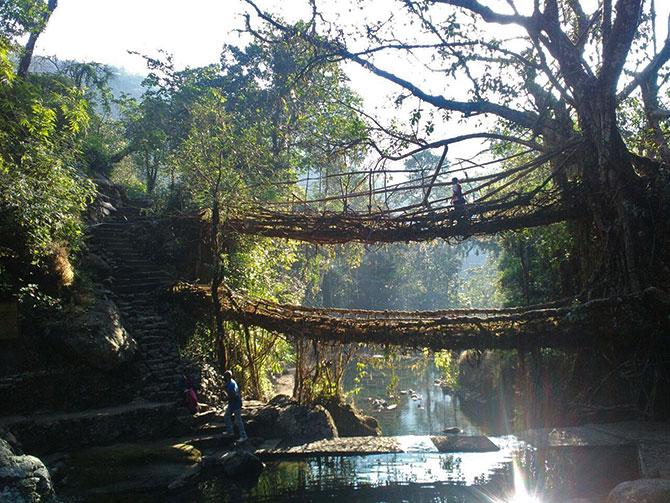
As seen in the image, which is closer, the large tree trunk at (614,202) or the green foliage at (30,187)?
the large tree trunk at (614,202)

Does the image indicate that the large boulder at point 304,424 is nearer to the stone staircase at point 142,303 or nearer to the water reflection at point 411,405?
the water reflection at point 411,405

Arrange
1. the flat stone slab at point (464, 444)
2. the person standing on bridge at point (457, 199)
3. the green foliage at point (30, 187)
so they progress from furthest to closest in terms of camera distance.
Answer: the person standing on bridge at point (457, 199) → the green foliage at point (30, 187) → the flat stone slab at point (464, 444)

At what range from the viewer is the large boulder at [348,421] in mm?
9781

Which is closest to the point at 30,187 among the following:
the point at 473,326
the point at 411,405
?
the point at 473,326

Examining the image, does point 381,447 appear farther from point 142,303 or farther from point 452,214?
point 142,303

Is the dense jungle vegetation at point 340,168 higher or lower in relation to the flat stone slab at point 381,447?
higher

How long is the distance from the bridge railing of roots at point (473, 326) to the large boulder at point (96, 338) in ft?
6.93

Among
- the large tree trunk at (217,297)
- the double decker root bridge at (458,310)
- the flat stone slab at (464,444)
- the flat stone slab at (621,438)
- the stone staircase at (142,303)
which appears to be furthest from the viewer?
the large tree trunk at (217,297)

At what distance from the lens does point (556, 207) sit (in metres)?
8.25

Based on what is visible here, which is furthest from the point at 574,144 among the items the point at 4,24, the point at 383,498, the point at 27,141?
the point at 4,24

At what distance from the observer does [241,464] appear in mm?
7051

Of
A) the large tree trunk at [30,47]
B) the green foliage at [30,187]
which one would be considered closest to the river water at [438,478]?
the green foliage at [30,187]

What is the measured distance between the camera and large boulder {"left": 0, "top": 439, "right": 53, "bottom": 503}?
526 cm

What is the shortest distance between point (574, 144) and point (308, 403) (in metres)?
6.79
